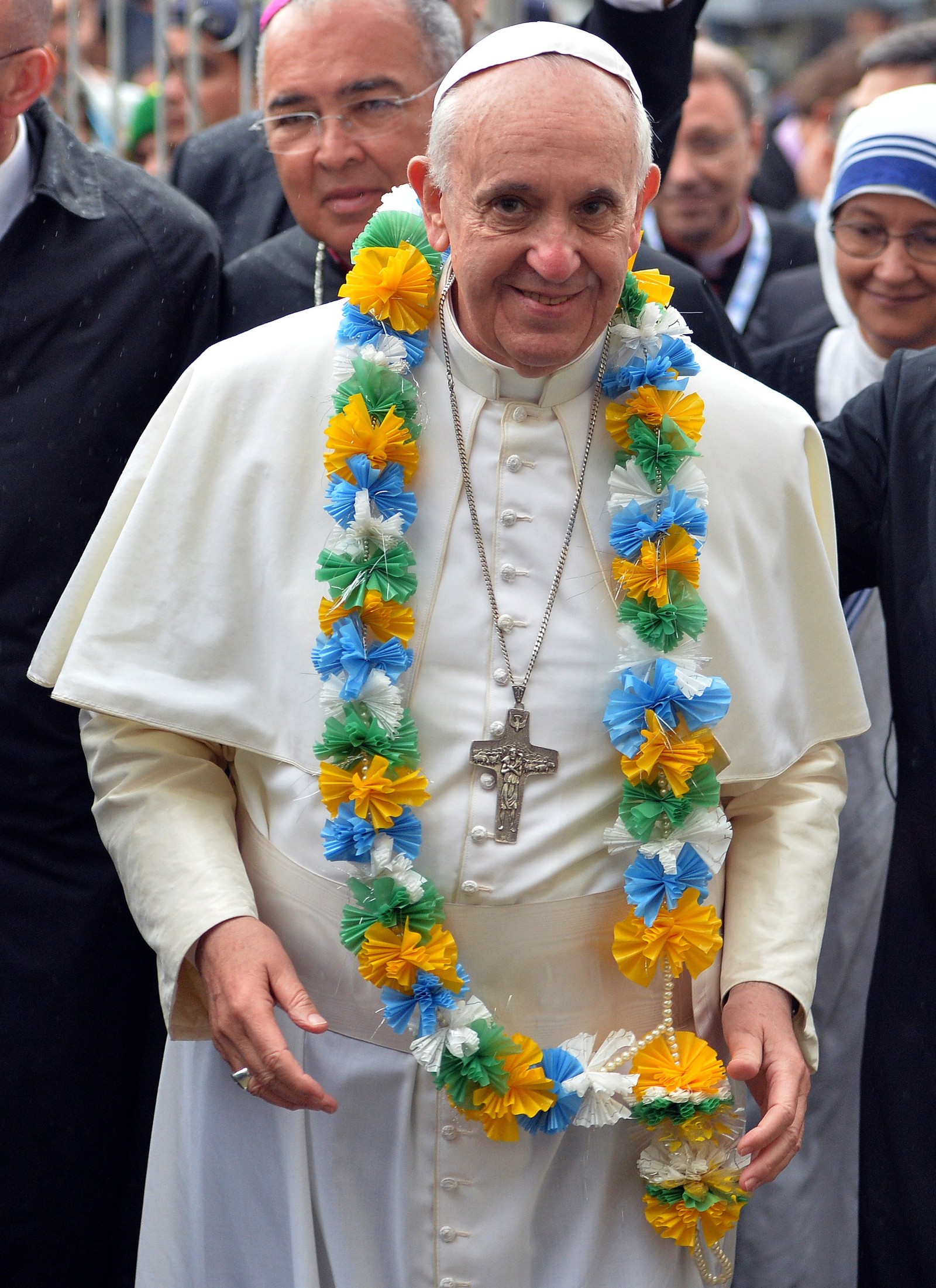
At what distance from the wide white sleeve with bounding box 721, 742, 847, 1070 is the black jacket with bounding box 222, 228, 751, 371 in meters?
1.12

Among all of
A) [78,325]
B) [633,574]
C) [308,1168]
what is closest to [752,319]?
[78,325]

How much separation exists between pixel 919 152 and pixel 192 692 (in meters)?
2.19

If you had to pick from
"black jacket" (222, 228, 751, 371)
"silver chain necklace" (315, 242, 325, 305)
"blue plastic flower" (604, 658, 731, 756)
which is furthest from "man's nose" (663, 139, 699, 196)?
"blue plastic flower" (604, 658, 731, 756)

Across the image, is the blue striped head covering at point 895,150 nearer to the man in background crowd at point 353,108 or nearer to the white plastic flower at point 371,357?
the man in background crowd at point 353,108

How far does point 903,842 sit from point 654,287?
1.14 metres

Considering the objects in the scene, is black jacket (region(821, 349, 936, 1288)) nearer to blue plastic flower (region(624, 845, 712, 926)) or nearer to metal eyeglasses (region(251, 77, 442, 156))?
blue plastic flower (region(624, 845, 712, 926))

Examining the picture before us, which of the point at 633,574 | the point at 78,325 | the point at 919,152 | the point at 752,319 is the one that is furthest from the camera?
the point at 752,319

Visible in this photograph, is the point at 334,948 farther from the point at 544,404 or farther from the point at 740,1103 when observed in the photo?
the point at 544,404

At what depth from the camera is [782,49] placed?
90.6 ft

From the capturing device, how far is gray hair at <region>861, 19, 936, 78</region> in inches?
216

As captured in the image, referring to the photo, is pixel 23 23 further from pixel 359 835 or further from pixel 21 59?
pixel 359 835

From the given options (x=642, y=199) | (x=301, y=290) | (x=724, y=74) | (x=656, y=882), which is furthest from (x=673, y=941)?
(x=724, y=74)

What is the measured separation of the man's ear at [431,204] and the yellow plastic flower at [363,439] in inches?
10.8

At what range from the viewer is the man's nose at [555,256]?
7.81ft
